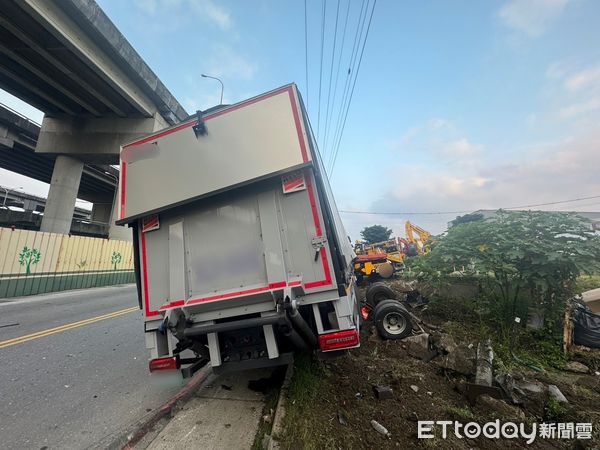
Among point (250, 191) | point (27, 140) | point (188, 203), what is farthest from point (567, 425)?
point (27, 140)

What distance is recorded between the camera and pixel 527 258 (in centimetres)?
528

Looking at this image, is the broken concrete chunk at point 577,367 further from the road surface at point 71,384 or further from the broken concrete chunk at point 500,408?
the road surface at point 71,384

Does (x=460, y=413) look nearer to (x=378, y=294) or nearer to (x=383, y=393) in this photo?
(x=383, y=393)

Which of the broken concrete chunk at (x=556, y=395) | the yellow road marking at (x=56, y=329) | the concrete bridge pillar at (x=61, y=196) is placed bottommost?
the broken concrete chunk at (x=556, y=395)

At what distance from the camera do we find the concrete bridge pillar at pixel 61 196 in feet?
60.0

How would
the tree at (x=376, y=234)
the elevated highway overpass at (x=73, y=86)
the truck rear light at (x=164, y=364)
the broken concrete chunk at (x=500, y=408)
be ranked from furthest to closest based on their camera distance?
the tree at (x=376, y=234)
the elevated highway overpass at (x=73, y=86)
the truck rear light at (x=164, y=364)
the broken concrete chunk at (x=500, y=408)

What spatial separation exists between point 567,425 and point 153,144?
5157 mm

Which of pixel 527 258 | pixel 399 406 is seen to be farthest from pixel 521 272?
pixel 399 406

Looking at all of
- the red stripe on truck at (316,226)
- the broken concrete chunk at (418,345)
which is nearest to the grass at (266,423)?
the red stripe on truck at (316,226)

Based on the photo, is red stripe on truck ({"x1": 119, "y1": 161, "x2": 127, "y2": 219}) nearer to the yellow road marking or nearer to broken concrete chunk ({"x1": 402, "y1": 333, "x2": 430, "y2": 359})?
the yellow road marking

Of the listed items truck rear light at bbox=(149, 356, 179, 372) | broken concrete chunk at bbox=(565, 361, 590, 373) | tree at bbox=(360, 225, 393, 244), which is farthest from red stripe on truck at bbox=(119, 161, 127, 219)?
tree at bbox=(360, 225, 393, 244)

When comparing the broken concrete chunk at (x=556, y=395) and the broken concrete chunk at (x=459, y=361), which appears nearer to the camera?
the broken concrete chunk at (x=556, y=395)

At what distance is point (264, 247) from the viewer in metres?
2.99

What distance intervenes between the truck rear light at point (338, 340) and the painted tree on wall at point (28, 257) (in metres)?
15.0
